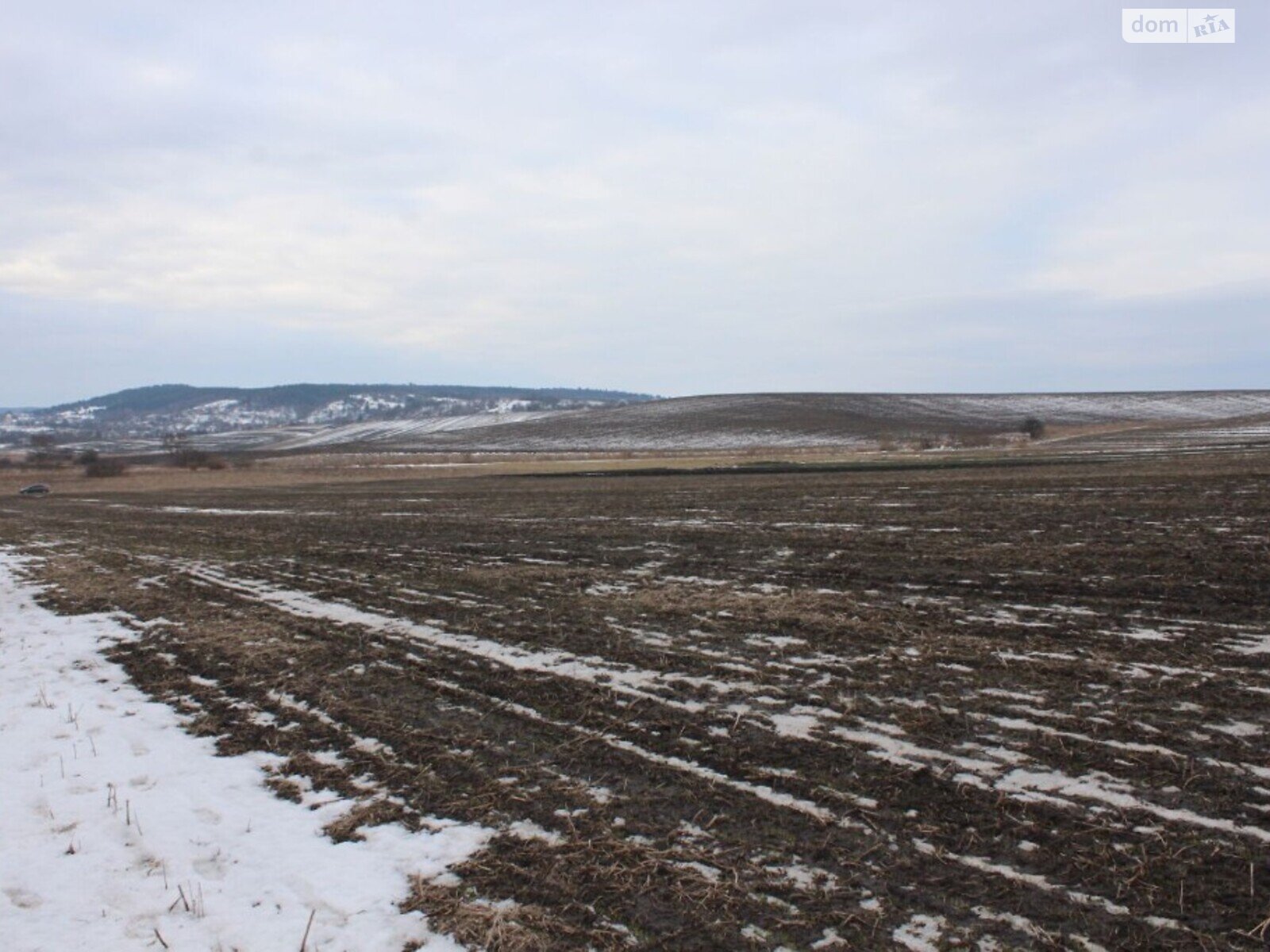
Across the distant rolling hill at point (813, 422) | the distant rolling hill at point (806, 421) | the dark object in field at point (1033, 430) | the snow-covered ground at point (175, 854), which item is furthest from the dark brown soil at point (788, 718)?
the distant rolling hill at point (806, 421)

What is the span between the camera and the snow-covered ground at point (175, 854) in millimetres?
4414

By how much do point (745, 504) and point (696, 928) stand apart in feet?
68.8

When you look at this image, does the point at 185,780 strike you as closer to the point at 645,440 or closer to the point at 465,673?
the point at 465,673

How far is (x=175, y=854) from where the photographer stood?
524 cm

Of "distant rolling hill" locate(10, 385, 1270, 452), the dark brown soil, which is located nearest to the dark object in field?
"distant rolling hill" locate(10, 385, 1270, 452)

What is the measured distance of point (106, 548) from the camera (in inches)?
839

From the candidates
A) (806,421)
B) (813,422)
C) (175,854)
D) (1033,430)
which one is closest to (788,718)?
(175,854)

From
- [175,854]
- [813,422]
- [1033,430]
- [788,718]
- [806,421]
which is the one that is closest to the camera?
[175,854]

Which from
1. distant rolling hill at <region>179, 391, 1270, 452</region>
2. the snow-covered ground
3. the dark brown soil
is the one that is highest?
distant rolling hill at <region>179, 391, 1270, 452</region>

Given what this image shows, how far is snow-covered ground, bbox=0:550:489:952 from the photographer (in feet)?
14.5

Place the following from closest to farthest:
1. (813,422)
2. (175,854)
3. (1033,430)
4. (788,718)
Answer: (175,854) → (788,718) → (1033,430) → (813,422)

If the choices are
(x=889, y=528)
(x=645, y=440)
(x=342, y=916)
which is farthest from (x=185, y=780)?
(x=645, y=440)

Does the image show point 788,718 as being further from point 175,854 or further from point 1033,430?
point 1033,430

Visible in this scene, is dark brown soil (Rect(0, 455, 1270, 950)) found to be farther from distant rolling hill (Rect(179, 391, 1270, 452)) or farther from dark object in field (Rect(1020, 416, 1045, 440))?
distant rolling hill (Rect(179, 391, 1270, 452))
